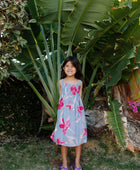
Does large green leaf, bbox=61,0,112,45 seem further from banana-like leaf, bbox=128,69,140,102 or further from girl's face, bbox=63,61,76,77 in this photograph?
banana-like leaf, bbox=128,69,140,102

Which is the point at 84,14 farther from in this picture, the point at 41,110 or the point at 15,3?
the point at 41,110

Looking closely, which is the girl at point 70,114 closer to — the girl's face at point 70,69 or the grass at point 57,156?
the girl's face at point 70,69

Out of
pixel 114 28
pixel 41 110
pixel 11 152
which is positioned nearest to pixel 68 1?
pixel 114 28

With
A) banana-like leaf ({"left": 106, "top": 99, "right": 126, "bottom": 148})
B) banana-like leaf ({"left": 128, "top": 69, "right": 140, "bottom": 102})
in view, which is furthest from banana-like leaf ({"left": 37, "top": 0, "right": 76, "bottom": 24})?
banana-like leaf ({"left": 106, "top": 99, "right": 126, "bottom": 148})

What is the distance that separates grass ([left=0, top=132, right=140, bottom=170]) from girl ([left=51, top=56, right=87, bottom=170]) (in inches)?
13.7

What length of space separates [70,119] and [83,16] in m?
1.49

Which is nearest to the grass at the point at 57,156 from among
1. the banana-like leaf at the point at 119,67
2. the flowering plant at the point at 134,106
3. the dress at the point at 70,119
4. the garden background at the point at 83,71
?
the garden background at the point at 83,71

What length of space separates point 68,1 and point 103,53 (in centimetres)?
95

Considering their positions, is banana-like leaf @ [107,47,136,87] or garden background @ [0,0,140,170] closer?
banana-like leaf @ [107,47,136,87]

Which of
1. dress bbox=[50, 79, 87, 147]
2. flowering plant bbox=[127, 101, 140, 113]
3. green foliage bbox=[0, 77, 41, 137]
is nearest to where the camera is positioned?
dress bbox=[50, 79, 87, 147]

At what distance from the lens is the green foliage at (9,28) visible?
7.63 ft

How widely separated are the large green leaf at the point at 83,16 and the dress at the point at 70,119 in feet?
2.89

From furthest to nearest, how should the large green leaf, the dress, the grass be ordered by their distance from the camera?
the grass < the large green leaf < the dress

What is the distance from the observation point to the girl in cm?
242
